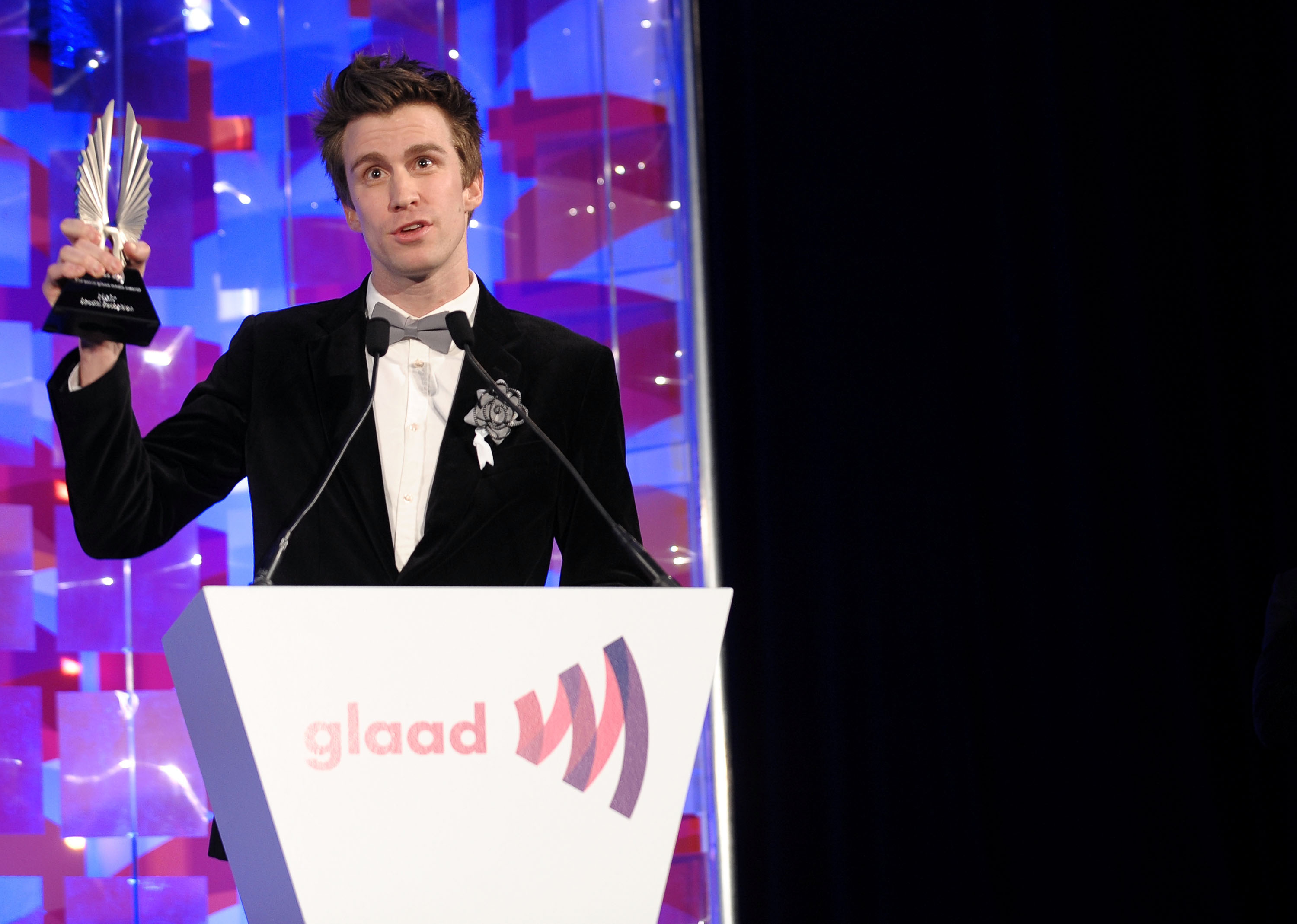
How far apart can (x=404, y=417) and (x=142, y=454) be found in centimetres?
31

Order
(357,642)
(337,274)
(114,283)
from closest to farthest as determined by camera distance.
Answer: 1. (357,642)
2. (114,283)
3. (337,274)

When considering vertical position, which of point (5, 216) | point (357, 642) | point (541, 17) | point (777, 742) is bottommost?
point (777, 742)

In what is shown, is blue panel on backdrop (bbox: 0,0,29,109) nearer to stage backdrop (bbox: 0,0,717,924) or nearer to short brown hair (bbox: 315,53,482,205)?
stage backdrop (bbox: 0,0,717,924)

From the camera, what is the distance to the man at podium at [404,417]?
138cm

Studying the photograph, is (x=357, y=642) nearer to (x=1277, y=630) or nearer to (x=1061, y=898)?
(x=1277, y=630)

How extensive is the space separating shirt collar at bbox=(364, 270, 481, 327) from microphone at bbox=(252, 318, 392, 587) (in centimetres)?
7

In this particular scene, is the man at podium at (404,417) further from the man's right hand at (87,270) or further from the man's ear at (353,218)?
the man's right hand at (87,270)

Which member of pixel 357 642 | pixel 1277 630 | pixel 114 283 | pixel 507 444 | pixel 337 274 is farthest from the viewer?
pixel 337 274

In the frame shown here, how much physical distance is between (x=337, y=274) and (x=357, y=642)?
68.5 inches

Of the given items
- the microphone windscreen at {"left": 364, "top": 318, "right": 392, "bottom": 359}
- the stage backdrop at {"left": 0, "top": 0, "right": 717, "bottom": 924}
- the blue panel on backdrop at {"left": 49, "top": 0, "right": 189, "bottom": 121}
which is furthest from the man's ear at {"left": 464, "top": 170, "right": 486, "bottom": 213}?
the blue panel on backdrop at {"left": 49, "top": 0, "right": 189, "bottom": 121}

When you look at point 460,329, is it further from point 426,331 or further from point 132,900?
point 132,900

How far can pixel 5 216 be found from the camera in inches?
96.2

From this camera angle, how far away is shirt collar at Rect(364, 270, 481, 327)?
1.52 metres

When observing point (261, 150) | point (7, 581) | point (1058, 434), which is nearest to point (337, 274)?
point (261, 150)
